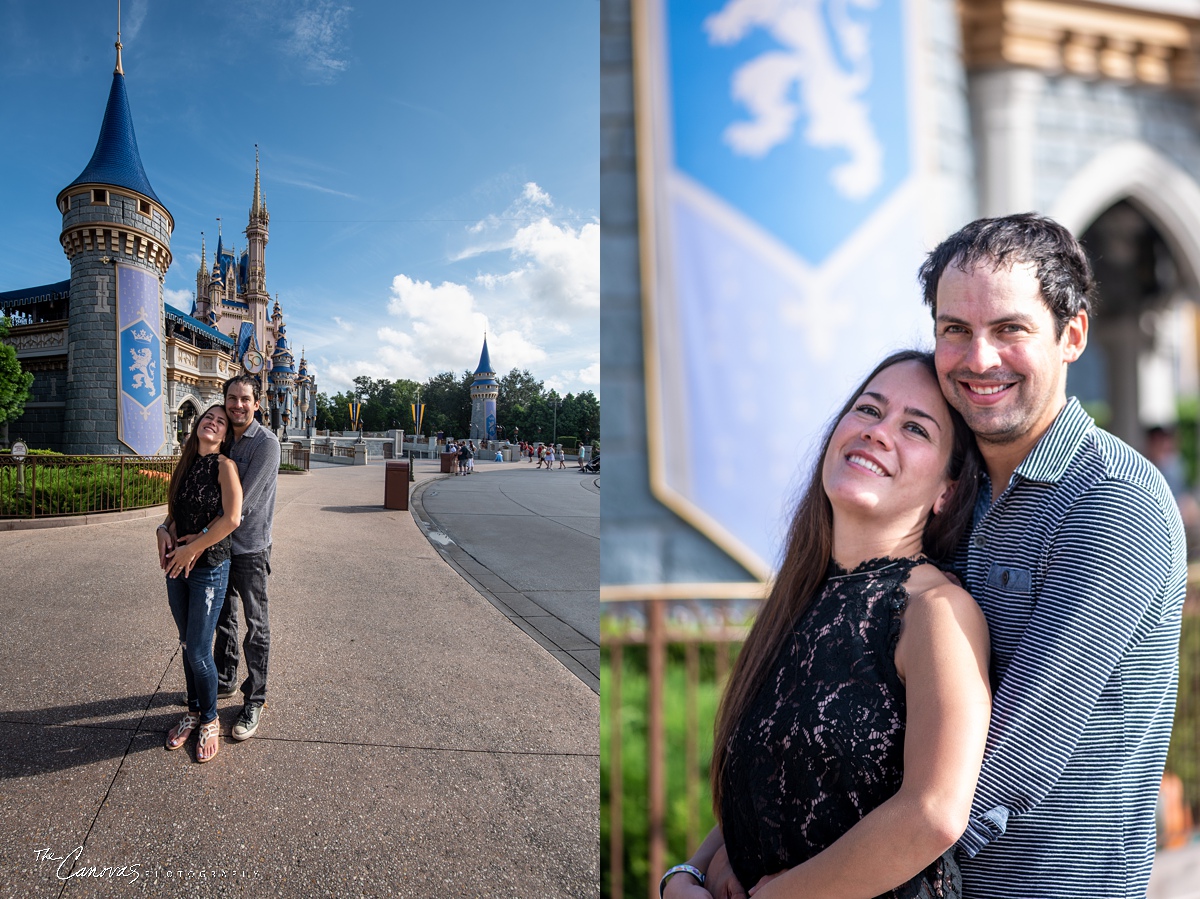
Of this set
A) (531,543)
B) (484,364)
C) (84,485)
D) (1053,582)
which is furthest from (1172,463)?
(84,485)

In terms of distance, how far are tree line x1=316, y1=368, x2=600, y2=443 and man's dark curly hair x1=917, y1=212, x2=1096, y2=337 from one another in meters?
1.29

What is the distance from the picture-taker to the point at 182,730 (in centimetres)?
165

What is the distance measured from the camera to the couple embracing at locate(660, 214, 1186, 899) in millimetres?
743

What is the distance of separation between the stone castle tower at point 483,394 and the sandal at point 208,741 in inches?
46.2

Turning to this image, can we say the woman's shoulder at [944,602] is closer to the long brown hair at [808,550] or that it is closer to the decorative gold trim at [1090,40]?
the long brown hair at [808,550]

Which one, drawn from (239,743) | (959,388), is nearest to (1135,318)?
(959,388)

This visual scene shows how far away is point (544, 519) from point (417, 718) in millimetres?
1041

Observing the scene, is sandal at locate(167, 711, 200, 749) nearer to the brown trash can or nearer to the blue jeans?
the blue jeans

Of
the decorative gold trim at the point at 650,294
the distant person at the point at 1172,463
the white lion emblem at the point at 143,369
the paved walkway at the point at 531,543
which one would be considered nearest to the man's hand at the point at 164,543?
the white lion emblem at the point at 143,369

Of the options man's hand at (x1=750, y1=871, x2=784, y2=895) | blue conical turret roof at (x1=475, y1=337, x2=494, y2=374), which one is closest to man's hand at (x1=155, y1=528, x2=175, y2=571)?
blue conical turret roof at (x1=475, y1=337, x2=494, y2=374)

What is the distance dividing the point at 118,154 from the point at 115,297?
409 millimetres

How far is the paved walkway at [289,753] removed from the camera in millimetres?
1512

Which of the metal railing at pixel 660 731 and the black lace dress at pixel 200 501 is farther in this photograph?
the black lace dress at pixel 200 501

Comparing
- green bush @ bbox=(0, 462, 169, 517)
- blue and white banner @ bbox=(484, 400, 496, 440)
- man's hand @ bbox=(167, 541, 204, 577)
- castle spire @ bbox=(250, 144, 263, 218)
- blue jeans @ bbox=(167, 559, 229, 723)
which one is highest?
castle spire @ bbox=(250, 144, 263, 218)
